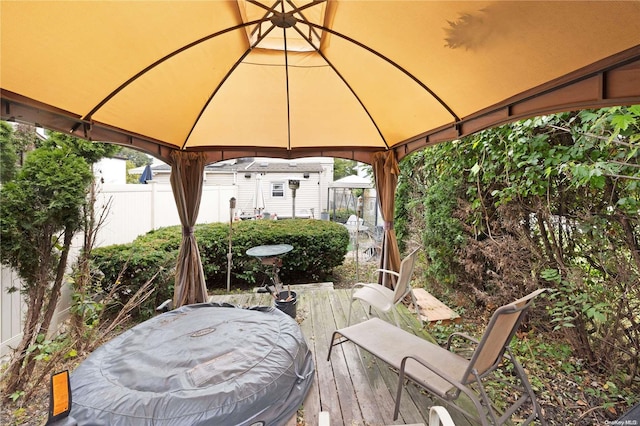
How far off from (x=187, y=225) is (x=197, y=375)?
101 inches

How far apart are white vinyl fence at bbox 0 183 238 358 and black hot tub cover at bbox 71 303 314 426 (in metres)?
1.21

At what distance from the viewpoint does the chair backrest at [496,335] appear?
1627 millimetres

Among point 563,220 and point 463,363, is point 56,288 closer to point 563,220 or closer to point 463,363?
point 463,363

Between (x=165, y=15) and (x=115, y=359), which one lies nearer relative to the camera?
(x=165, y=15)

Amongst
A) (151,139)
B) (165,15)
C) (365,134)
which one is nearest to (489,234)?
(365,134)

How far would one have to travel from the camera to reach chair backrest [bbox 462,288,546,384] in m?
1.63

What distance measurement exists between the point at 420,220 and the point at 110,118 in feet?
15.3

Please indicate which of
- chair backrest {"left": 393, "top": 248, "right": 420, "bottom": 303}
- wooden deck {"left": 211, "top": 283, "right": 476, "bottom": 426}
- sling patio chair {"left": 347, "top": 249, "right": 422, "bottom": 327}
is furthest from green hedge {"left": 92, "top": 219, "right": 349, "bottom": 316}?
chair backrest {"left": 393, "top": 248, "right": 420, "bottom": 303}

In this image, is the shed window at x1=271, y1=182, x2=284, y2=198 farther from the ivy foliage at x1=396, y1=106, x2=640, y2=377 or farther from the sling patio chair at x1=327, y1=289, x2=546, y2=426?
the sling patio chair at x1=327, y1=289, x2=546, y2=426

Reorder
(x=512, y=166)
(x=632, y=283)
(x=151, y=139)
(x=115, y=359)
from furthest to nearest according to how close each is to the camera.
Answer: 1. (x=151, y=139)
2. (x=512, y=166)
3. (x=632, y=283)
4. (x=115, y=359)

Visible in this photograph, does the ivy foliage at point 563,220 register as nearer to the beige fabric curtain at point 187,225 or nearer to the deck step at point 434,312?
the deck step at point 434,312

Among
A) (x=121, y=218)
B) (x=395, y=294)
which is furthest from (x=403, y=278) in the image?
(x=121, y=218)

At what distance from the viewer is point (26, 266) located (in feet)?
7.89

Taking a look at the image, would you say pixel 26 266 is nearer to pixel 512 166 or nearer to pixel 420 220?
pixel 512 166
